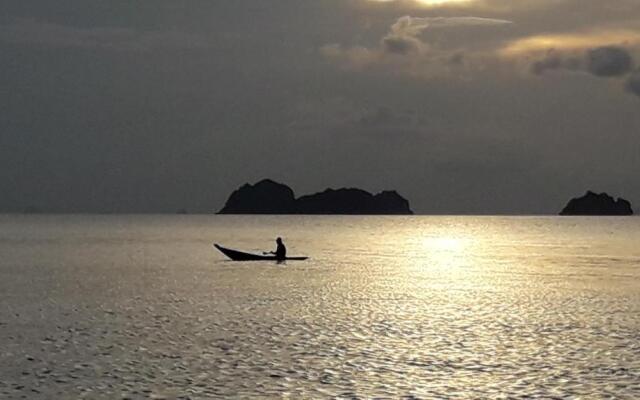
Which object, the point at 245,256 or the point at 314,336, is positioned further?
the point at 245,256

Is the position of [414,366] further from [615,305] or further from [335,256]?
[335,256]

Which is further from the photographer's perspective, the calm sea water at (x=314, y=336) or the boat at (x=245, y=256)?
the boat at (x=245, y=256)

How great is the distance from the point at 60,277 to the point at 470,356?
50.0m

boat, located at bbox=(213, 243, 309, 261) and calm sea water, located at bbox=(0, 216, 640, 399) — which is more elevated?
boat, located at bbox=(213, 243, 309, 261)

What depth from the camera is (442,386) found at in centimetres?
2836

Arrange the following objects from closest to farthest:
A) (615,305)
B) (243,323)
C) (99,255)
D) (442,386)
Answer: (442,386) < (243,323) < (615,305) < (99,255)

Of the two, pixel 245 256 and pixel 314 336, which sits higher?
pixel 245 256

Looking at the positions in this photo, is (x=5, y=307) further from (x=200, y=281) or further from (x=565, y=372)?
(x=565, y=372)

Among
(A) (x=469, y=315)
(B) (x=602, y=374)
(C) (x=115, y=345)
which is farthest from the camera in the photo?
(A) (x=469, y=315)

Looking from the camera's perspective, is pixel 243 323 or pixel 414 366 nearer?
pixel 414 366

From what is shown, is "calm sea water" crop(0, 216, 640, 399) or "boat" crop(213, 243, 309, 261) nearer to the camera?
"calm sea water" crop(0, 216, 640, 399)

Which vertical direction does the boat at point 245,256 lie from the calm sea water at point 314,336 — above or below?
above

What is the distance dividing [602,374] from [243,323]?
19455 mm

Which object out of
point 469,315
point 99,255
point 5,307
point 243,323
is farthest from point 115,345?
point 99,255
